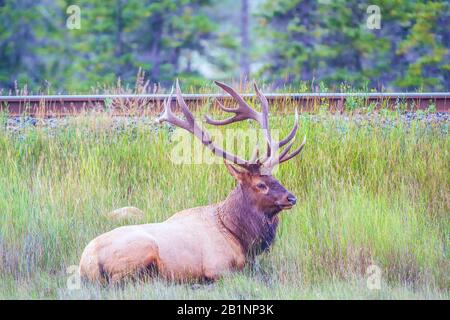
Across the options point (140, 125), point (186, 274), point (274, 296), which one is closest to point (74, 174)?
point (140, 125)

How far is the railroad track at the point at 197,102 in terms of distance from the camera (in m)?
11.1

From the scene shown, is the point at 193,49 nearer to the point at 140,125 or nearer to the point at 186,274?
the point at 140,125

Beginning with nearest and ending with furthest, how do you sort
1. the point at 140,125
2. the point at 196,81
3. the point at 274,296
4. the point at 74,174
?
the point at 274,296, the point at 74,174, the point at 140,125, the point at 196,81

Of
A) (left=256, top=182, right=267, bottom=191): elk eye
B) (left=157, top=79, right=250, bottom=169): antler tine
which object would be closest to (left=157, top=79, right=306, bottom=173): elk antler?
(left=157, top=79, right=250, bottom=169): antler tine

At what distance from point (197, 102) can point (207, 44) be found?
42.6ft

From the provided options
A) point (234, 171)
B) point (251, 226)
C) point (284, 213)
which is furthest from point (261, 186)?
point (284, 213)

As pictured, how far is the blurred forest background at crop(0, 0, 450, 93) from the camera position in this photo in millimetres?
22047

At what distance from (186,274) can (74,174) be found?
2760mm

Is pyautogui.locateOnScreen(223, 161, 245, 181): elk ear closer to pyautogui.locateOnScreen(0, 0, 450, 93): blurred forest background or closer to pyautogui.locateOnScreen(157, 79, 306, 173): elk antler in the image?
pyautogui.locateOnScreen(157, 79, 306, 173): elk antler

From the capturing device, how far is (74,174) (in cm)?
1003

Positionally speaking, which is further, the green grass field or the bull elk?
the green grass field

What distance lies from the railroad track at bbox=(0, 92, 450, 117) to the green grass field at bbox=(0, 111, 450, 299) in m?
0.43

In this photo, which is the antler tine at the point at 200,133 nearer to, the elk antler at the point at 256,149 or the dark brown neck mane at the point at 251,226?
the elk antler at the point at 256,149

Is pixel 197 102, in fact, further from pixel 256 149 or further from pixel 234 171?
pixel 256 149
